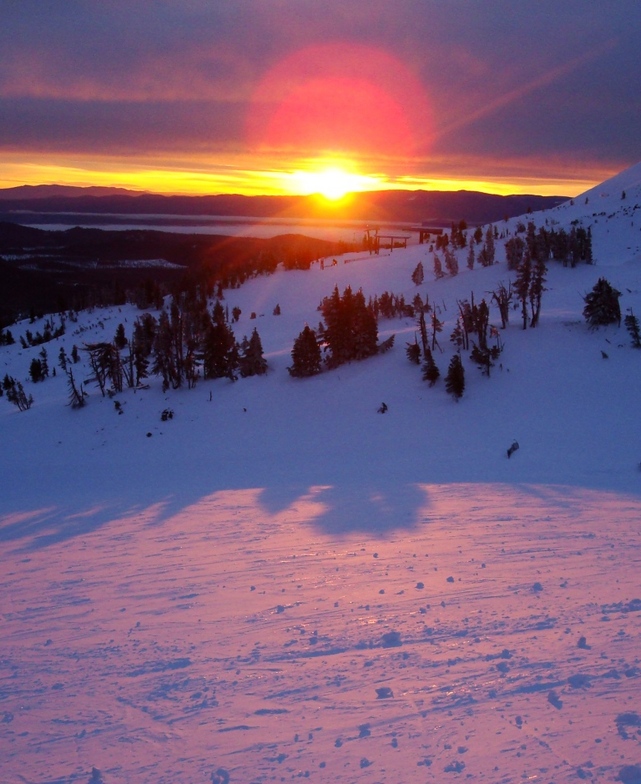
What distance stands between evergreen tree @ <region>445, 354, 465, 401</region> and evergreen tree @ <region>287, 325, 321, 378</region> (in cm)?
953

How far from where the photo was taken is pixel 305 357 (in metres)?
38.4

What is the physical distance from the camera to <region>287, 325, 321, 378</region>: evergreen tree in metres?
38.3

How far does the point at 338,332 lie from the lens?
129 ft

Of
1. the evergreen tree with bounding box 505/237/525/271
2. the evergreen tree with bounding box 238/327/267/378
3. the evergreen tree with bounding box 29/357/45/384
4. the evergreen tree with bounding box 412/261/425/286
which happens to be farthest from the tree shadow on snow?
the evergreen tree with bounding box 412/261/425/286

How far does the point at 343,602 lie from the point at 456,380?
22.4 metres

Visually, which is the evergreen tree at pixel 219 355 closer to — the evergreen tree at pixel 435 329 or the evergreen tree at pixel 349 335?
the evergreen tree at pixel 349 335

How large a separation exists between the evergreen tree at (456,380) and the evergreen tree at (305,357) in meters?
9.53

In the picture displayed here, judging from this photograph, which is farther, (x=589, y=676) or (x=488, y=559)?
(x=488, y=559)

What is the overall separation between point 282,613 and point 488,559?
473cm

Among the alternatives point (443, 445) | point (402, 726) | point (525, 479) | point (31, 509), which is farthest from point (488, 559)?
point (31, 509)

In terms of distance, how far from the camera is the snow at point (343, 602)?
277 inches

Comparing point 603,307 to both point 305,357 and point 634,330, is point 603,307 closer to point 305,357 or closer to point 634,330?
point 634,330

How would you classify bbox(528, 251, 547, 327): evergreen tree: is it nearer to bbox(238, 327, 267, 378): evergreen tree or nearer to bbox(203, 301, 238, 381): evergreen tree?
bbox(238, 327, 267, 378): evergreen tree

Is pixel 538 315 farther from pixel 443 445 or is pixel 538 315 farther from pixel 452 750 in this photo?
pixel 452 750
